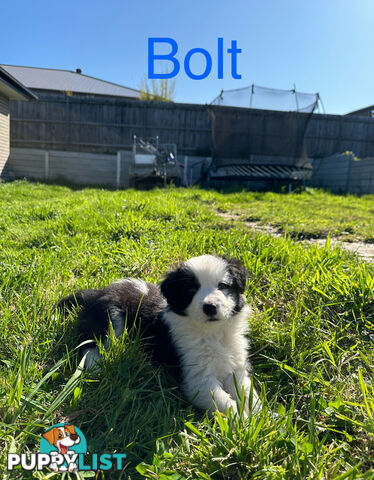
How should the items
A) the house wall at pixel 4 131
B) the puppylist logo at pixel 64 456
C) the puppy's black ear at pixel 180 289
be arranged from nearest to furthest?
the puppylist logo at pixel 64 456 < the puppy's black ear at pixel 180 289 < the house wall at pixel 4 131

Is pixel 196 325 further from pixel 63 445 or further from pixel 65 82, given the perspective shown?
pixel 65 82

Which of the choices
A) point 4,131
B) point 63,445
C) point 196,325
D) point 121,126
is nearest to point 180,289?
point 196,325

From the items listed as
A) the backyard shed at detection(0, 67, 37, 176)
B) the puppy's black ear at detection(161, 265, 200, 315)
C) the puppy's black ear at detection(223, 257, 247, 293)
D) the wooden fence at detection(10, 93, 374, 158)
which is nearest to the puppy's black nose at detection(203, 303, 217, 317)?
the puppy's black ear at detection(161, 265, 200, 315)

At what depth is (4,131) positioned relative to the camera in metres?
12.1

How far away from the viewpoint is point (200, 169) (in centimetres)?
1339

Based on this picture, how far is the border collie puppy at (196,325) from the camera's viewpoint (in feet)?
4.92

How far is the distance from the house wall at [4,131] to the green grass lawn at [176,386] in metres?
10.7

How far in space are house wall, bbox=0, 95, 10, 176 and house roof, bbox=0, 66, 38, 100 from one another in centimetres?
32

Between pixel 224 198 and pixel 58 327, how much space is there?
621 centimetres

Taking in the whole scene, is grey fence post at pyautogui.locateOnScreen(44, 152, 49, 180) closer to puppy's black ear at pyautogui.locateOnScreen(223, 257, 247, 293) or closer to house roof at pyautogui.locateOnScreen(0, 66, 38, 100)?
house roof at pyautogui.locateOnScreen(0, 66, 38, 100)

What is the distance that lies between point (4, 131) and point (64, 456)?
13.7m

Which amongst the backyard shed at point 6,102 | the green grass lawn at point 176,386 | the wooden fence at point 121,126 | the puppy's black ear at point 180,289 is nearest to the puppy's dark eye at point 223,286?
the puppy's black ear at point 180,289

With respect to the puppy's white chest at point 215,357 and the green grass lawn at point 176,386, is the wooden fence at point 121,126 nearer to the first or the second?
the green grass lawn at point 176,386

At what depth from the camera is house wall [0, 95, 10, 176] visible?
1192 cm
